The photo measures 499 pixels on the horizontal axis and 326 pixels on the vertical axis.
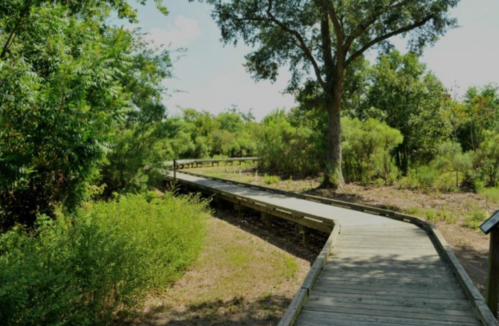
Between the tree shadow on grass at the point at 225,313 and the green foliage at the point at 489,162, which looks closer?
the tree shadow on grass at the point at 225,313

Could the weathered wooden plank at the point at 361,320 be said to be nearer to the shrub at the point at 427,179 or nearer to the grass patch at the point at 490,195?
the grass patch at the point at 490,195

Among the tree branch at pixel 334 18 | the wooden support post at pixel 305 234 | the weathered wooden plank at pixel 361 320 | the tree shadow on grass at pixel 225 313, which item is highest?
the tree branch at pixel 334 18

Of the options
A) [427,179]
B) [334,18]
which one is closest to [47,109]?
[334,18]

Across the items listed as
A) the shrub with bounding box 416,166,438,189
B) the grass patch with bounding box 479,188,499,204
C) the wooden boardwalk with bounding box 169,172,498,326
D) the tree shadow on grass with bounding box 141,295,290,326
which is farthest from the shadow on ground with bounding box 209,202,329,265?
the shrub with bounding box 416,166,438,189

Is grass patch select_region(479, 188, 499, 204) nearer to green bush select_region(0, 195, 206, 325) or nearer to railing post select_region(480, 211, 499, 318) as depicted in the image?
railing post select_region(480, 211, 499, 318)

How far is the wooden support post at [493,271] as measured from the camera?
12.8 feet

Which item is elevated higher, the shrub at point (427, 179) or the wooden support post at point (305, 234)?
the shrub at point (427, 179)

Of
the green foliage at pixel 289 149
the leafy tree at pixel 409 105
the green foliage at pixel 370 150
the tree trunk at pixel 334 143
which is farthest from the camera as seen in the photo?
the green foliage at pixel 289 149

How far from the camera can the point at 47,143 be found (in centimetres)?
554

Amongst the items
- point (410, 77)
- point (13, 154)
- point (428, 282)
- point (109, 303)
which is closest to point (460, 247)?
point (428, 282)

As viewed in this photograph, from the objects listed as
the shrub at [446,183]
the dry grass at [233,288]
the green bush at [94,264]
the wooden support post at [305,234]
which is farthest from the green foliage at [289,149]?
the green bush at [94,264]

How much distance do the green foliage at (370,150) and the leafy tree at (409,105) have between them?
2.88 metres

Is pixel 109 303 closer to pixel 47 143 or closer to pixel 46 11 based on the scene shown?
pixel 47 143

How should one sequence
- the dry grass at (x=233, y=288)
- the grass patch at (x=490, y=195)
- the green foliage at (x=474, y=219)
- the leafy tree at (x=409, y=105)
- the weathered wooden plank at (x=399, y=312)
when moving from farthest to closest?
1. the leafy tree at (x=409, y=105)
2. the grass patch at (x=490, y=195)
3. the green foliage at (x=474, y=219)
4. the dry grass at (x=233, y=288)
5. the weathered wooden plank at (x=399, y=312)
